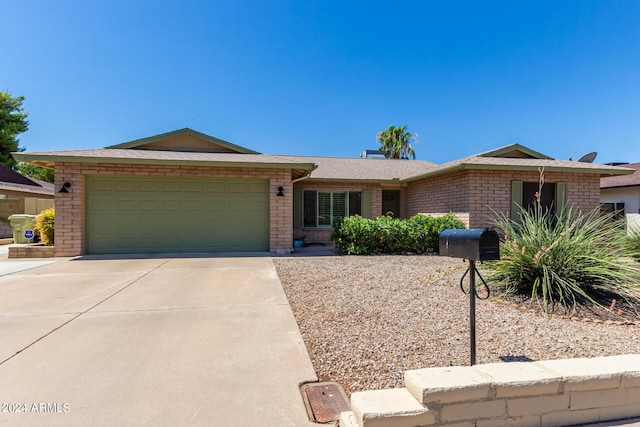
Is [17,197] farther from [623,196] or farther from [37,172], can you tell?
[623,196]

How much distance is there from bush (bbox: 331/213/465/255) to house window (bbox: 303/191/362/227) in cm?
309

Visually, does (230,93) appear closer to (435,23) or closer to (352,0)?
(352,0)

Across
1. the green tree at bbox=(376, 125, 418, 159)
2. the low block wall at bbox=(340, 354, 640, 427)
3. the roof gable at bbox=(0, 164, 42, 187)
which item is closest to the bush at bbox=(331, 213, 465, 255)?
the low block wall at bbox=(340, 354, 640, 427)

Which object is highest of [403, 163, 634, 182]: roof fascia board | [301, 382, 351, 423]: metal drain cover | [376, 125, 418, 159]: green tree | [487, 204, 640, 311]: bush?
[376, 125, 418, 159]: green tree

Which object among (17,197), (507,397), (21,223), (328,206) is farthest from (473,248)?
(17,197)

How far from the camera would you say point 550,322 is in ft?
12.3

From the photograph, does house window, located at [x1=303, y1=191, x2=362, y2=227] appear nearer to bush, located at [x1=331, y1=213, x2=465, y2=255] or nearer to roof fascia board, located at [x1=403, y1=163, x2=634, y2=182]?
bush, located at [x1=331, y1=213, x2=465, y2=255]

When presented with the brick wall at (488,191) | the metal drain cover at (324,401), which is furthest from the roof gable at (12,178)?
the brick wall at (488,191)

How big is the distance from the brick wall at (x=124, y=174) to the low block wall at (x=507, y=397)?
315 inches

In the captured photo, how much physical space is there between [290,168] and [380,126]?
22.6m

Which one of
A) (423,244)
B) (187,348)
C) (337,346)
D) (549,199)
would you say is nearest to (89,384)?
(187,348)

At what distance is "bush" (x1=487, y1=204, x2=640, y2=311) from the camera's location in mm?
4230

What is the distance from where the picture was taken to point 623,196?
13922mm

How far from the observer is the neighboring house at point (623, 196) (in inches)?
519
